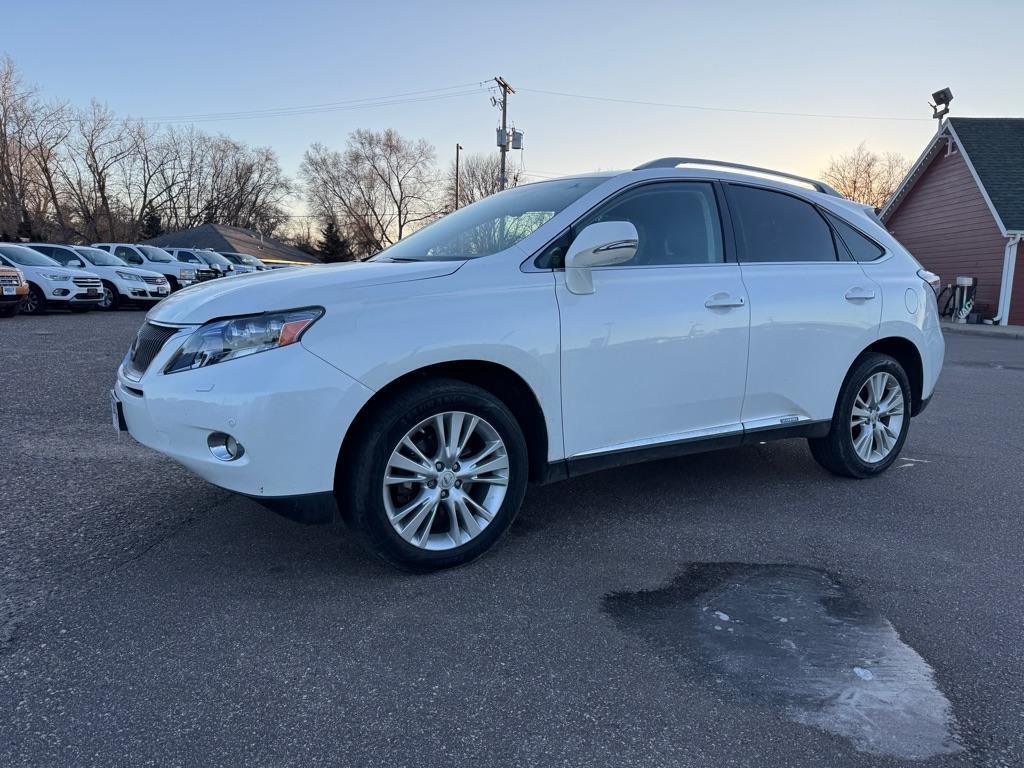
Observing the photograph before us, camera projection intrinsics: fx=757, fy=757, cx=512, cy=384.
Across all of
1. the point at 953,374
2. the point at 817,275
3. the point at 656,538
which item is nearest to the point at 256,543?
the point at 656,538

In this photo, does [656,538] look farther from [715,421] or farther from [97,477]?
[97,477]

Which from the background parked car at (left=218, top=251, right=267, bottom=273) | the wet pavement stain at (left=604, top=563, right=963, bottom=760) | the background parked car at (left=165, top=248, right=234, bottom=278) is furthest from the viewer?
the background parked car at (left=218, top=251, right=267, bottom=273)

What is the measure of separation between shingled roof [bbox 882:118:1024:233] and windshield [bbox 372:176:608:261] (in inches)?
862

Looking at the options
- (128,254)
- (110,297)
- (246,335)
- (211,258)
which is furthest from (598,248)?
(211,258)

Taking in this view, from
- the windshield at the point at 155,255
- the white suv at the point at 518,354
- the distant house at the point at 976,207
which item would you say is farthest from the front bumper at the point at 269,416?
the windshield at the point at 155,255

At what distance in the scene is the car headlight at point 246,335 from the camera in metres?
2.90

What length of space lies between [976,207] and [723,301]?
23815mm

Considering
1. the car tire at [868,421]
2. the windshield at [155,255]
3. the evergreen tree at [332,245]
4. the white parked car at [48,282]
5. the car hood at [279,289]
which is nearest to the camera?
the car hood at [279,289]

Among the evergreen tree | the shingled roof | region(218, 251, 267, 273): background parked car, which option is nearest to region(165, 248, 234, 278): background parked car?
region(218, 251, 267, 273): background parked car

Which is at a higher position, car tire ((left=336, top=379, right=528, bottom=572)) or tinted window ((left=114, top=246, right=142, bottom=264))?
tinted window ((left=114, top=246, right=142, bottom=264))

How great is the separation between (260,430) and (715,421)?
2352mm

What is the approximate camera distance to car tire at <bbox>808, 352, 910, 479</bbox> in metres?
4.65

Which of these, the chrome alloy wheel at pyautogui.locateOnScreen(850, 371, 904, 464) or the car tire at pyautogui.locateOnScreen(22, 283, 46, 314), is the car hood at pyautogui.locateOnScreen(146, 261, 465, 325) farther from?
the car tire at pyautogui.locateOnScreen(22, 283, 46, 314)

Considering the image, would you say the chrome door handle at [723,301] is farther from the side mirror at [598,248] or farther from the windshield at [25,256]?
the windshield at [25,256]
